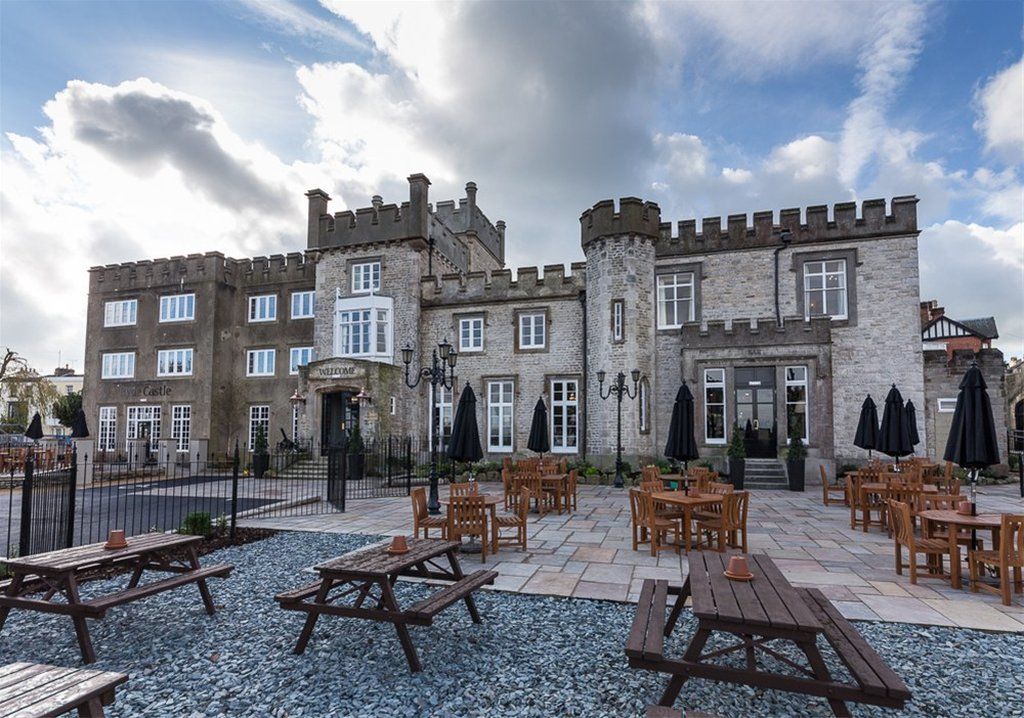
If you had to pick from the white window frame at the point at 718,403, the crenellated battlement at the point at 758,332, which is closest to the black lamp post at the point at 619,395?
the white window frame at the point at 718,403

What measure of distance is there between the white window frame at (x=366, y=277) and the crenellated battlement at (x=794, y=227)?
1114 centimetres

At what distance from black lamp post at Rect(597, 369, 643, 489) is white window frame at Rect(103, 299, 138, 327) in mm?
23252

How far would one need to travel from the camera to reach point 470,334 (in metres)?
22.7

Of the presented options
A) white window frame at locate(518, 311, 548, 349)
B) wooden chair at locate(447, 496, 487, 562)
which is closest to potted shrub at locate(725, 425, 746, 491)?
white window frame at locate(518, 311, 548, 349)

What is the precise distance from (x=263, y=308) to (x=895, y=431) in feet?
81.4

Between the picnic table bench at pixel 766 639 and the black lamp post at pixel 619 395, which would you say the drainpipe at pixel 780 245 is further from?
the picnic table bench at pixel 766 639

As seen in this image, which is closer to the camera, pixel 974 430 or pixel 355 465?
pixel 974 430

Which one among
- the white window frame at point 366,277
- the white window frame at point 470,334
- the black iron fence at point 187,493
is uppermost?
the white window frame at point 366,277

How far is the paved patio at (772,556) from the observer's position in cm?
565

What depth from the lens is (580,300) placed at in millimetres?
21219

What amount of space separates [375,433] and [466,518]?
14010 mm

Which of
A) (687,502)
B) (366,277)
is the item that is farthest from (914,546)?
(366,277)

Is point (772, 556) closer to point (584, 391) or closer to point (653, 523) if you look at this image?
point (653, 523)

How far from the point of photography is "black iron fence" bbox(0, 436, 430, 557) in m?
7.60
